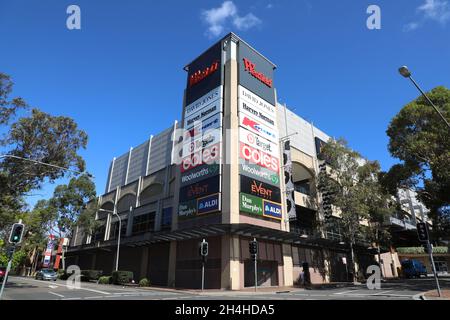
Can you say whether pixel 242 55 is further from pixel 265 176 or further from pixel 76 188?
pixel 76 188

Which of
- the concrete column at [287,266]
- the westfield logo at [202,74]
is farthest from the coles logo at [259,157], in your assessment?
the westfield logo at [202,74]

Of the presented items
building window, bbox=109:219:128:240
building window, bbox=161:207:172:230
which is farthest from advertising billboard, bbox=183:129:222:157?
building window, bbox=109:219:128:240

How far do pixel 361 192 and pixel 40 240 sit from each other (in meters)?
50.3

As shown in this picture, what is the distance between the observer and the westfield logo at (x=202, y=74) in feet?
120

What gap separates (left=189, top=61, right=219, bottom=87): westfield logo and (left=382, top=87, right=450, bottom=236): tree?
1977 centimetres

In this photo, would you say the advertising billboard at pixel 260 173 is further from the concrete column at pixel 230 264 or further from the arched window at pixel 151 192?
the arched window at pixel 151 192

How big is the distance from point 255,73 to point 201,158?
12426mm

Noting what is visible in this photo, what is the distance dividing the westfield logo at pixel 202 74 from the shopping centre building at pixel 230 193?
6.7 inches

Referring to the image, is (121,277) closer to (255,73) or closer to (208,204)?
(208,204)

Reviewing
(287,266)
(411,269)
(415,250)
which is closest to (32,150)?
(287,266)

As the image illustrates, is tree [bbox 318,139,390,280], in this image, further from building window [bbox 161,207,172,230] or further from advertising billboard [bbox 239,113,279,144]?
building window [bbox 161,207,172,230]

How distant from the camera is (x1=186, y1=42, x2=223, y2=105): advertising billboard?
118 feet

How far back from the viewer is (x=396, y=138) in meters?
29.3
